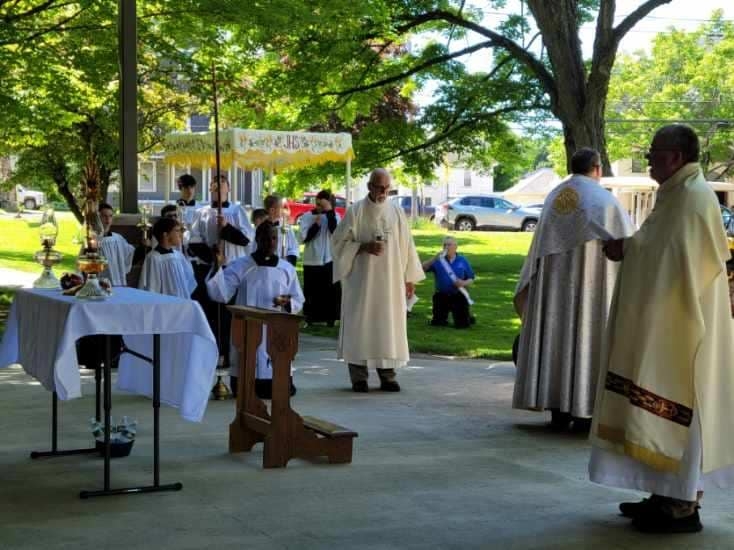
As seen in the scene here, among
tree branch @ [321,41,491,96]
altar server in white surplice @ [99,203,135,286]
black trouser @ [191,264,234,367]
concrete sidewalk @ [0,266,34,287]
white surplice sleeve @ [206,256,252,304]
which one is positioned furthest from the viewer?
tree branch @ [321,41,491,96]

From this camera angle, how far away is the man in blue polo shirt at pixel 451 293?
17.9 metres

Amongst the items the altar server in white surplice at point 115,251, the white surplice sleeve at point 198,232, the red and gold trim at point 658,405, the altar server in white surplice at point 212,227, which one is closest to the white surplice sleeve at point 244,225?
the altar server in white surplice at point 212,227

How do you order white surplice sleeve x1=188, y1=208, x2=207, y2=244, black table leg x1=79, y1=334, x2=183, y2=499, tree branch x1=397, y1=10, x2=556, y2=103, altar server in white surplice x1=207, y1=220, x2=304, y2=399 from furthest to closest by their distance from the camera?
tree branch x1=397, y1=10, x2=556, y2=103 → white surplice sleeve x1=188, y1=208, x2=207, y2=244 → altar server in white surplice x1=207, y1=220, x2=304, y2=399 → black table leg x1=79, y1=334, x2=183, y2=499

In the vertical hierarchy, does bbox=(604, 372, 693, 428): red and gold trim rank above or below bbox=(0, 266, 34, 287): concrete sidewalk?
above

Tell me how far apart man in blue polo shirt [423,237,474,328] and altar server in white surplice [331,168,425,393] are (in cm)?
612

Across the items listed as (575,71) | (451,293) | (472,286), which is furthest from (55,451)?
(472,286)

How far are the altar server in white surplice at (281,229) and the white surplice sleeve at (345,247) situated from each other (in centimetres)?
164

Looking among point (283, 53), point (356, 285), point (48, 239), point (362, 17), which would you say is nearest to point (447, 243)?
point (362, 17)

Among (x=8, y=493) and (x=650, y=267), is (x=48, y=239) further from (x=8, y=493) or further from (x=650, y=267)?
(x=650, y=267)

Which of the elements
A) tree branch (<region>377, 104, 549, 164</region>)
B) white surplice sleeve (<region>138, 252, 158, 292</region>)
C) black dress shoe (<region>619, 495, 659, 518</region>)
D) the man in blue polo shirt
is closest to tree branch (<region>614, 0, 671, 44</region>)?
the man in blue polo shirt

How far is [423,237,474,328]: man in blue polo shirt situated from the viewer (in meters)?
17.9

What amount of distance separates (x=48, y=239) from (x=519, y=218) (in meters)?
43.7

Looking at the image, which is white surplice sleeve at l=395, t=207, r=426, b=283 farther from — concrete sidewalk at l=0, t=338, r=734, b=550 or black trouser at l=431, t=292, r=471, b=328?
black trouser at l=431, t=292, r=471, b=328

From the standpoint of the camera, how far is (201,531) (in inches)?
249
